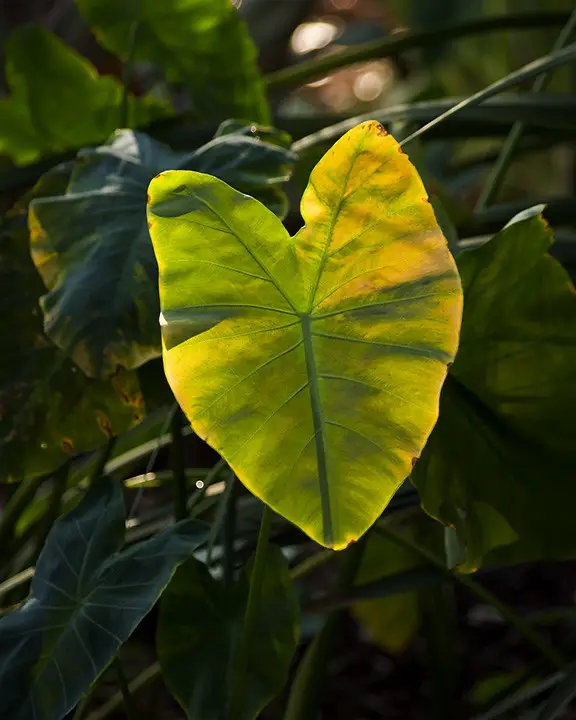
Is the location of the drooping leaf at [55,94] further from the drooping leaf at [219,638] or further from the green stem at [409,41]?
the drooping leaf at [219,638]

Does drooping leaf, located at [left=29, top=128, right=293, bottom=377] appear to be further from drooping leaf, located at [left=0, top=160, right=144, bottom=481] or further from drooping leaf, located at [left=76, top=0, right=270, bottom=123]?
drooping leaf, located at [left=76, top=0, right=270, bottom=123]

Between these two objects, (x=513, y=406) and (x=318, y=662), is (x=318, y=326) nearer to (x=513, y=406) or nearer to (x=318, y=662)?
(x=513, y=406)

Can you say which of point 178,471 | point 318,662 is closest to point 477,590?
point 318,662

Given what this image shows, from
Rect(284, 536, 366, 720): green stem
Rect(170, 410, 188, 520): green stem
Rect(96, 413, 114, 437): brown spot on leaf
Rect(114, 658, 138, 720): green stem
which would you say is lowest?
Rect(284, 536, 366, 720): green stem

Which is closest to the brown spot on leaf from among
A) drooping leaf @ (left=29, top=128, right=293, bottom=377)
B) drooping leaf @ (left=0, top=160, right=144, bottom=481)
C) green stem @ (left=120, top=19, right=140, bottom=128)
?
drooping leaf @ (left=0, top=160, right=144, bottom=481)

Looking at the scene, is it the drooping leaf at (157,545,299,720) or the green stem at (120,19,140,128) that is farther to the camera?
the green stem at (120,19,140,128)

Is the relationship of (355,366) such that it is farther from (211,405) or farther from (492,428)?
(492,428)
